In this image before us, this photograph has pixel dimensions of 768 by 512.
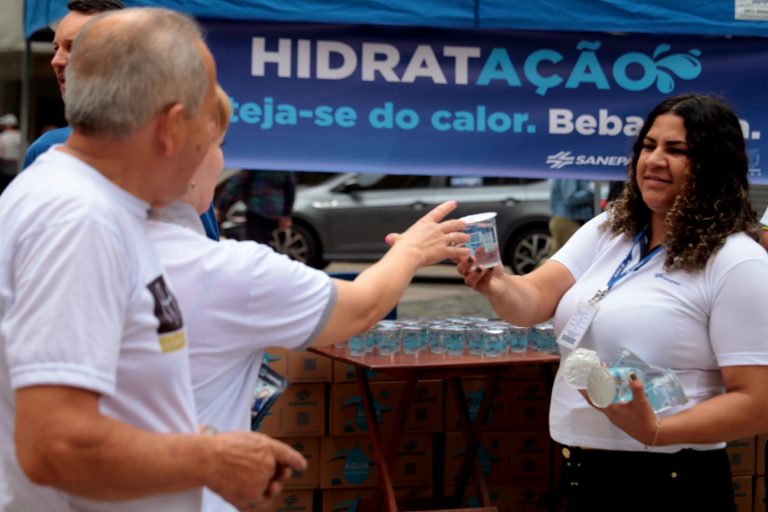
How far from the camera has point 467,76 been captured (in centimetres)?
490

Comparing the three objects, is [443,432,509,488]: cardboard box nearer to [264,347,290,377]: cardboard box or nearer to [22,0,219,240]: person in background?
[264,347,290,377]: cardboard box

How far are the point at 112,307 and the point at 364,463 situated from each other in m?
3.65

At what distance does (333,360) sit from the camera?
486cm

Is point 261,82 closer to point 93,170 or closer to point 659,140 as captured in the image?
point 659,140

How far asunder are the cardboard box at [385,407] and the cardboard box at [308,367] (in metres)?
0.08

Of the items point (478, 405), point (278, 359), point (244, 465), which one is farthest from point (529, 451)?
point (244, 465)

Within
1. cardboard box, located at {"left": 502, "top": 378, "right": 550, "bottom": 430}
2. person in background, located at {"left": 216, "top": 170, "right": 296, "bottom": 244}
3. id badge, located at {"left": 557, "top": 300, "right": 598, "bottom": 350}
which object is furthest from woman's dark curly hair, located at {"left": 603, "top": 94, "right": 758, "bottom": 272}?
person in background, located at {"left": 216, "top": 170, "right": 296, "bottom": 244}

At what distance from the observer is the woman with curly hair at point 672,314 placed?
2.48 metres

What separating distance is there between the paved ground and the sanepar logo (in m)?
4.08

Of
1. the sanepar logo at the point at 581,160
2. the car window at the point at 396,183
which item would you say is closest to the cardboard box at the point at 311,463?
the sanepar logo at the point at 581,160

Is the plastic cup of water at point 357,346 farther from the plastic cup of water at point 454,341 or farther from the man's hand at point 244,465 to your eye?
the man's hand at point 244,465

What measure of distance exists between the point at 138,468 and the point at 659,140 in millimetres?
1860

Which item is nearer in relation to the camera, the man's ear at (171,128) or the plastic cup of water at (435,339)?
the man's ear at (171,128)

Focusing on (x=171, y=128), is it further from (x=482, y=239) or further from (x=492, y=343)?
(x=492, y=343)
